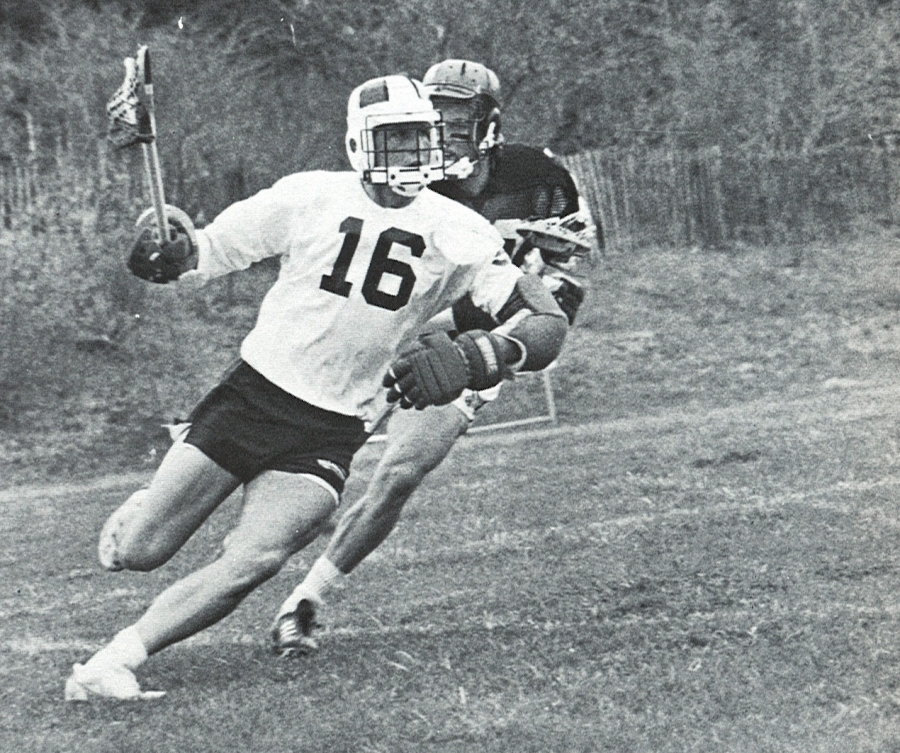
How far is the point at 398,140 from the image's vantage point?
3338 mm

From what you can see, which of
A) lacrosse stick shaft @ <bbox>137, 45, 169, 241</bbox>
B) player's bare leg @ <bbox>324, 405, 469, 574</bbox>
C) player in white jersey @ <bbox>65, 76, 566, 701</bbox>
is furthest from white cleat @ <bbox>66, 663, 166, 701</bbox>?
lacrosse stick shaft @ <bbox>137, 45, 169, 241</bbox>

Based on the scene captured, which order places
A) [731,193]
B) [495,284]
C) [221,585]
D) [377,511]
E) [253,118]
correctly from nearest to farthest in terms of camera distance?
[221,585] → [495,284] → [377,511] → [253,118] → [731,193]

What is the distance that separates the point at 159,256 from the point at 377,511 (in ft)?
3.34

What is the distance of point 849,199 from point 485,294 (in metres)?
3.42

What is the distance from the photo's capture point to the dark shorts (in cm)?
338

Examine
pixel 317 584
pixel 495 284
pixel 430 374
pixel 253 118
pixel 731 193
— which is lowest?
pixel 317 584

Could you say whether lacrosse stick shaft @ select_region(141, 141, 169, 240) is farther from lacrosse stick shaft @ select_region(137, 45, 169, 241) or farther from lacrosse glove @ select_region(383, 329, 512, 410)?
lacrosse glove @ select_region(383, 329, 512, 410)

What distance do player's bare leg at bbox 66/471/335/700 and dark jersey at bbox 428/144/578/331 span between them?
1.36 m

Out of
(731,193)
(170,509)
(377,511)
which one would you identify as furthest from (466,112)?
(731,193)

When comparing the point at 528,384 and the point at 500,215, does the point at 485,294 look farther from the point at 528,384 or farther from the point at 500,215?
the point at 528,384

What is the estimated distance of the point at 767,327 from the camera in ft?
28.7

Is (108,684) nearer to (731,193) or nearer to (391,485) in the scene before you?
(391,485)

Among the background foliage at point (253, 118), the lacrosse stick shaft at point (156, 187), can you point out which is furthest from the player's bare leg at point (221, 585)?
the background foliage at point (253, 118)

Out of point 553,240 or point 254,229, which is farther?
point 553,240
